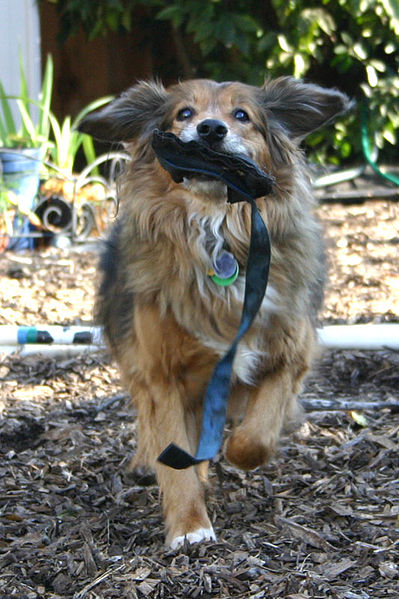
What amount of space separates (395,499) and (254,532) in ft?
1.83

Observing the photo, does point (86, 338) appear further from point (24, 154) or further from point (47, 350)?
point (24, 154)

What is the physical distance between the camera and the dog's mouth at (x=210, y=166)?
339 cm

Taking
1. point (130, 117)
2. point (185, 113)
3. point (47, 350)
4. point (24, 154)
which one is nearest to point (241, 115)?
point (185, 113)

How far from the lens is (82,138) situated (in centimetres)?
826

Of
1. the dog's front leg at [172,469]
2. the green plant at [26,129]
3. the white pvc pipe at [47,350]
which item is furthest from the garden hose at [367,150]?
the dog's front leg at [172,469]

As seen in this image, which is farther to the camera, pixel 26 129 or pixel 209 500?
pixel 26 129

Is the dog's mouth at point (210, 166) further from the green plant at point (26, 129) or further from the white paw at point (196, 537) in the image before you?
the green plant at point (26, 129)

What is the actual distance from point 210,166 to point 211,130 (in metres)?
0.13

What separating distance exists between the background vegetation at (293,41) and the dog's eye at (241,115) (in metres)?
4.64

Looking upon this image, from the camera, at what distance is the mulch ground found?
2.93 m

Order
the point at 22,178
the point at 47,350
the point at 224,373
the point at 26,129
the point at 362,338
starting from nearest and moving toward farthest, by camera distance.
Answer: the point at 224,373 → the point at 362,338 → the point at 47,350 → the point at 22,178 → the point at 26,129

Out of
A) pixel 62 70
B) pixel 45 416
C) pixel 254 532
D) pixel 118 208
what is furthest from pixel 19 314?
pixel 62 70

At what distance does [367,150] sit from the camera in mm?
9312

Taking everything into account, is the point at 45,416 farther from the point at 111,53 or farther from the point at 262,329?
the point at 111,53
